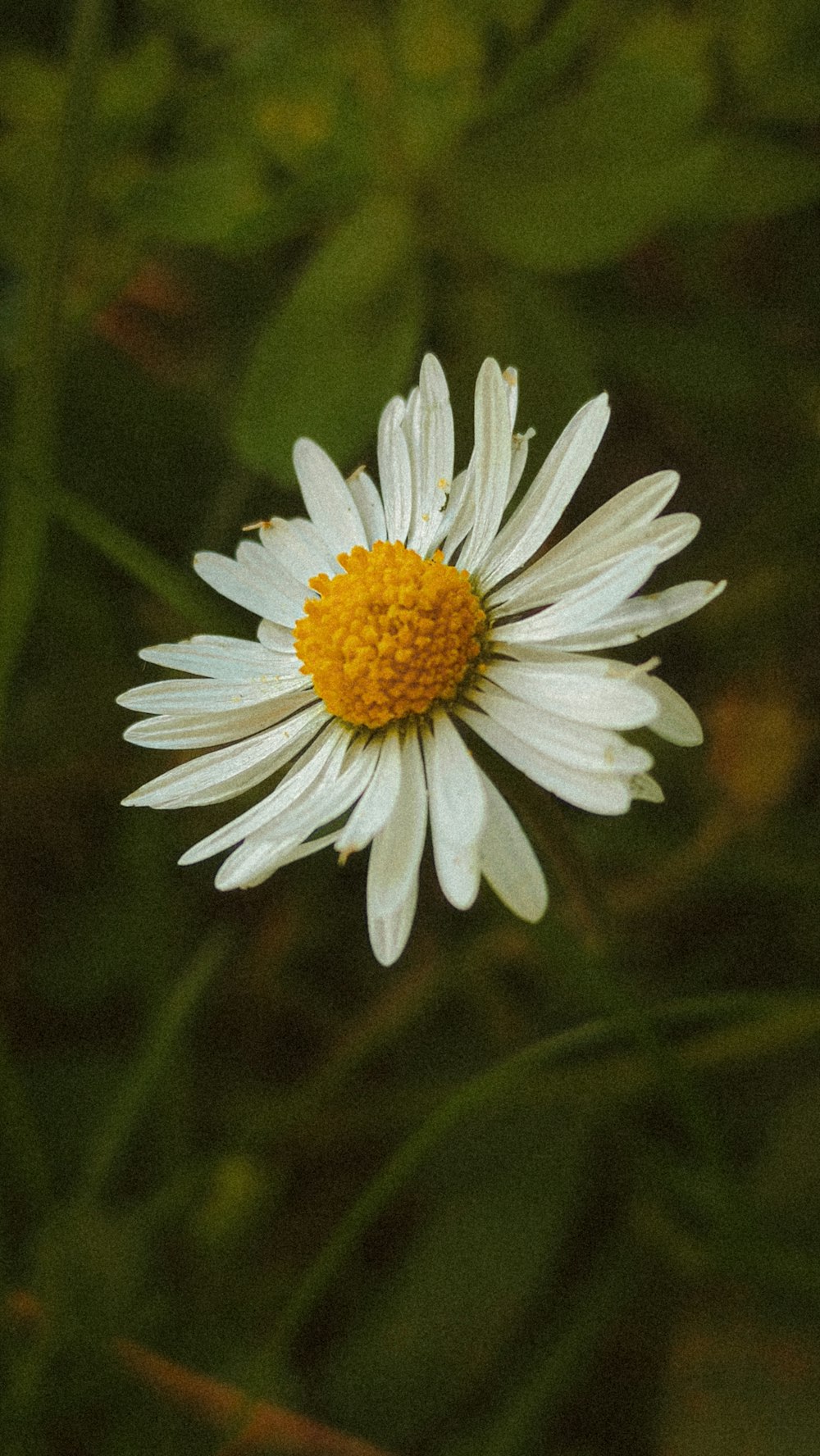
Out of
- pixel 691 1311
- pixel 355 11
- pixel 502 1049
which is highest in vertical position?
pixel 355 11

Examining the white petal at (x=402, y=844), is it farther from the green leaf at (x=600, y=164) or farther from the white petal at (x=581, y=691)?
the green leaf at (x=600, y=164)

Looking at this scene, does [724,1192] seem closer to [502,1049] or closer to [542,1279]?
[542,1279]

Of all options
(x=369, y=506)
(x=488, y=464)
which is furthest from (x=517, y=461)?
(x=369, y=506)

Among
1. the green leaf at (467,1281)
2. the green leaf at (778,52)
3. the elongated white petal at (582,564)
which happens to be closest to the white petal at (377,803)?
the elongated white petal at (582,564)

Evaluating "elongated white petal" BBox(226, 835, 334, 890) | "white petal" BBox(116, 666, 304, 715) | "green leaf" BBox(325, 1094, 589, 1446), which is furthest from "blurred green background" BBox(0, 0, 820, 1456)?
"elongated white petal" BBox(226, 835, 334, 890)

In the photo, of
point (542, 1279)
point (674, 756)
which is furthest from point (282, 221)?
point (542, 1279)

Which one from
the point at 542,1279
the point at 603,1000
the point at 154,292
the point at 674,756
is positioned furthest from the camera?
the point at 154,292
